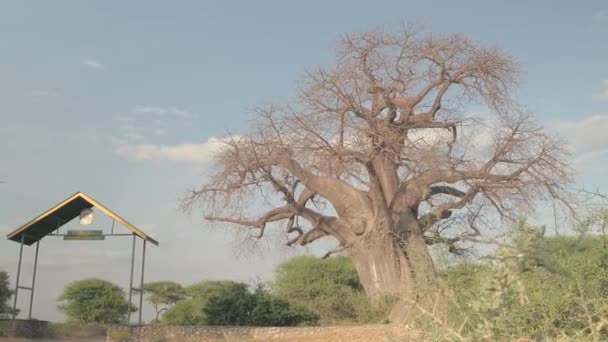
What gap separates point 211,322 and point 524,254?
16.8 m

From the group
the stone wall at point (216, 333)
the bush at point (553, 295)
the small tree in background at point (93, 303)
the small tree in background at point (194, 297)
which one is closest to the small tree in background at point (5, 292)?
the small tree in background at point (93, 303)

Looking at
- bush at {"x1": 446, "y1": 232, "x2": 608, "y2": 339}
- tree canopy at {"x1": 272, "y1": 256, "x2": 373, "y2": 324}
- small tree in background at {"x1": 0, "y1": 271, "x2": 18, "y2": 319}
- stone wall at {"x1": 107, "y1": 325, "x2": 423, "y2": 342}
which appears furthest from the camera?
small tree in background at {"x1": 0, "y1": 271, "x2": 18, "y2": 319}

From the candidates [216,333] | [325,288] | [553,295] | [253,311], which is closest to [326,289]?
[325,288]

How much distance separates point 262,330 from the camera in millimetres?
15289

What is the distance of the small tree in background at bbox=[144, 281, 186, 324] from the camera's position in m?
33.1

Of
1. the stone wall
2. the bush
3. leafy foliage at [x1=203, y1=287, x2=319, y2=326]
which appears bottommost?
the bush

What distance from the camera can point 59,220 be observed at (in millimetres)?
16938

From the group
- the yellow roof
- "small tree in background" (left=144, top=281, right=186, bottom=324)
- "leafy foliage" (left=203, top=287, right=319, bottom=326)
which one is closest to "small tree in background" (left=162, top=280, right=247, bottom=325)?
"small tree in background" (left=144, top=281, right=186, bottom=324)

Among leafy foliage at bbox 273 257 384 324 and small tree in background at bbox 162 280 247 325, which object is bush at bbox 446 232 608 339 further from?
small tree in background at bbox 162 280 247 325

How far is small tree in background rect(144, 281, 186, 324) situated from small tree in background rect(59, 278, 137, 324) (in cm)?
368

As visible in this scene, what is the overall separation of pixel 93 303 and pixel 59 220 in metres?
12.6

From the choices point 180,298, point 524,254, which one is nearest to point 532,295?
point 524,254

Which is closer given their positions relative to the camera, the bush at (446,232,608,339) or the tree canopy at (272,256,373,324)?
the bush at (446,232,608,339)

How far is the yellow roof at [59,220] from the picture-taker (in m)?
15.6
